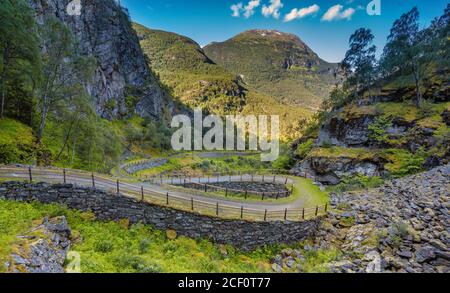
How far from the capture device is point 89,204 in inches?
532

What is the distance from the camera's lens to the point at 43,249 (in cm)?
820

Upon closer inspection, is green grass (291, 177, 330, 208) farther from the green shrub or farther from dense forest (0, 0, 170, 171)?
dense forest (0, 0, 170, 171)

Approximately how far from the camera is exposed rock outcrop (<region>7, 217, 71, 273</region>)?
689 cm

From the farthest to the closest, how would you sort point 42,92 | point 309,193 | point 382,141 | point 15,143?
point 382,141 → point 309,193 → point 42,92 → point 15,143

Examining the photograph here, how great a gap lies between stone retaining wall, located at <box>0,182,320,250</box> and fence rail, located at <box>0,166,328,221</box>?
1.29 ft

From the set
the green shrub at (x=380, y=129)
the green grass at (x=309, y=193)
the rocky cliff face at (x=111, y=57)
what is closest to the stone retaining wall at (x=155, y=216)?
the green grass at (x=309, y=193)

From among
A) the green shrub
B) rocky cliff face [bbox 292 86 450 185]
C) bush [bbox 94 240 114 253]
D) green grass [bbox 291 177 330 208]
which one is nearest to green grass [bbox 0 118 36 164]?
bush [bbox 94 240 114 253]

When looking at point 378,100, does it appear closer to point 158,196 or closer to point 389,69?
point 389,69

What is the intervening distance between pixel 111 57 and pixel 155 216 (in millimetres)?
84251

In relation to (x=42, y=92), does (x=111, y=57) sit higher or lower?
higher

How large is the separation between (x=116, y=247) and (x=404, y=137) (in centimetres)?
3554

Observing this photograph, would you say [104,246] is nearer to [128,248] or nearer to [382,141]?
[128,248]

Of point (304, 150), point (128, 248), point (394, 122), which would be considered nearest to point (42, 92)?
point (128, 248)
